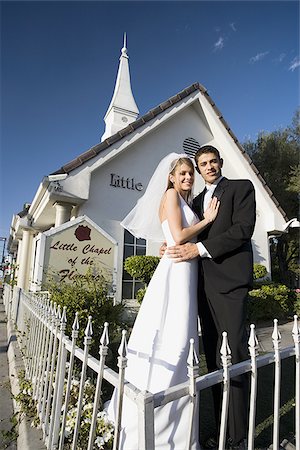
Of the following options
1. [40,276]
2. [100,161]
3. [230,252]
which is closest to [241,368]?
[230,252]

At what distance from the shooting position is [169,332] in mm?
1976

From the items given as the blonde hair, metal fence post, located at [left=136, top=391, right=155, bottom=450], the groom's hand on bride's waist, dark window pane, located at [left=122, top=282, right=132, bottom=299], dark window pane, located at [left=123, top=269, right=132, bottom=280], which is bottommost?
metal fence post, located at [left=136, top=391, right=155, bottom=450]

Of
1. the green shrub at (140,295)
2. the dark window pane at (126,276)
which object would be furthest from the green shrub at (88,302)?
the dark window pane at (126,276)

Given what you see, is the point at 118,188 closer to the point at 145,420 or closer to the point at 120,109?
the point at 120,109

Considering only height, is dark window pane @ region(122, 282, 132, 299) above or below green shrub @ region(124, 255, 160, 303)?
below

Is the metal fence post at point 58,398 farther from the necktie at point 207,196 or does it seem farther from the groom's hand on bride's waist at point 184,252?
the necktie at point 207,196

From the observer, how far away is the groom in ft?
6.23

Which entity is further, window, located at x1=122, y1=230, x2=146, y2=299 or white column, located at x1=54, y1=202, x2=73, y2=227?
window, located at x1=122, y1=230, x2=146, y2=299

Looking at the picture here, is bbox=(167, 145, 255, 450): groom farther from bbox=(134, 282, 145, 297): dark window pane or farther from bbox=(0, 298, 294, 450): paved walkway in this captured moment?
bbox=(134, 282, 145, 297): dark window pane

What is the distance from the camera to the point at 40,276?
3396 mm

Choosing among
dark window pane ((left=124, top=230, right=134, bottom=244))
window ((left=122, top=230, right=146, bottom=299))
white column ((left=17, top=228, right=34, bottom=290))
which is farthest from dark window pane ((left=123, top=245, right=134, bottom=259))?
white column ((left=17, top=228, right=34, bottom=290))

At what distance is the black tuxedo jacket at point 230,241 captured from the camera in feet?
6.50

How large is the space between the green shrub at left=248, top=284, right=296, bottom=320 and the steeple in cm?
727

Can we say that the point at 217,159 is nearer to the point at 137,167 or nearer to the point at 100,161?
the point at 100,161
